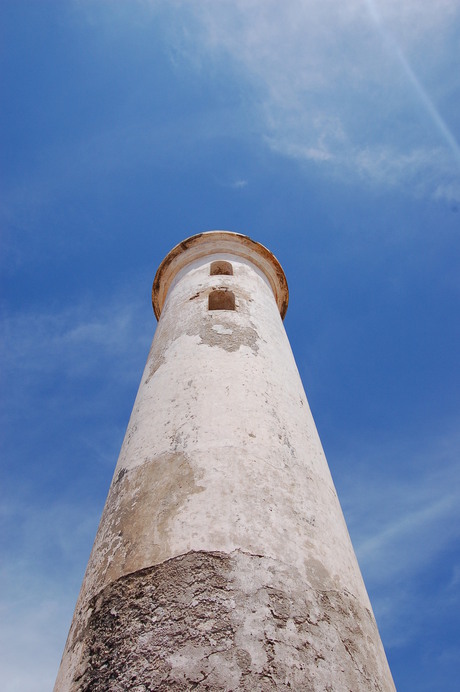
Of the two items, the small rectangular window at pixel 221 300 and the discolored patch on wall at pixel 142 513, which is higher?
the small rectangular window at pixel 221 300

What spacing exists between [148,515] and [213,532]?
19.8 inches

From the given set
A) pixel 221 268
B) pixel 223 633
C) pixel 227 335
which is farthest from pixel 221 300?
pixel 223 633

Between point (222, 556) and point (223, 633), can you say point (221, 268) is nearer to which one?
point (222, 556)

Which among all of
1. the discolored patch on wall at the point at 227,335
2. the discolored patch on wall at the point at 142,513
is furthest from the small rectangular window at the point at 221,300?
the discolored patch on wall at the point at 142,513

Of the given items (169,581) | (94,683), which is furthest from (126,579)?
(94,683)

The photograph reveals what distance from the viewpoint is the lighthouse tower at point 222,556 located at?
2656 mm

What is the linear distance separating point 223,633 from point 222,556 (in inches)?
16.6

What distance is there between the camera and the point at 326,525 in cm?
365

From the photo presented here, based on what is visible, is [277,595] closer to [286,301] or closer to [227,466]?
[227,466]

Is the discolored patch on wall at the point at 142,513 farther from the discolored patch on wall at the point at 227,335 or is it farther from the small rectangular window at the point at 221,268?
the small rectangular window at the point at 221,268

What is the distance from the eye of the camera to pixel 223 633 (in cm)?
268

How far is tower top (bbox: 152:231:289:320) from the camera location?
25.6 feet

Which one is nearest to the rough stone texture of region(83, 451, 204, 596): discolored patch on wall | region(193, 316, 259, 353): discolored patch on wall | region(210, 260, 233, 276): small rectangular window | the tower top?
region(83, 451, 204, 596): discolored patch on wall

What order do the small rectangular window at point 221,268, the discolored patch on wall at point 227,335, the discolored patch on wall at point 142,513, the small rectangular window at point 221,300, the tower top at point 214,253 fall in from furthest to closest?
the tower top at point 214,253, the small rectangular window at point 221,268, the small rectangular window at point 221,300, the discolored patch on wall at point 227,335, the discolored patch on wall at point 142,513
